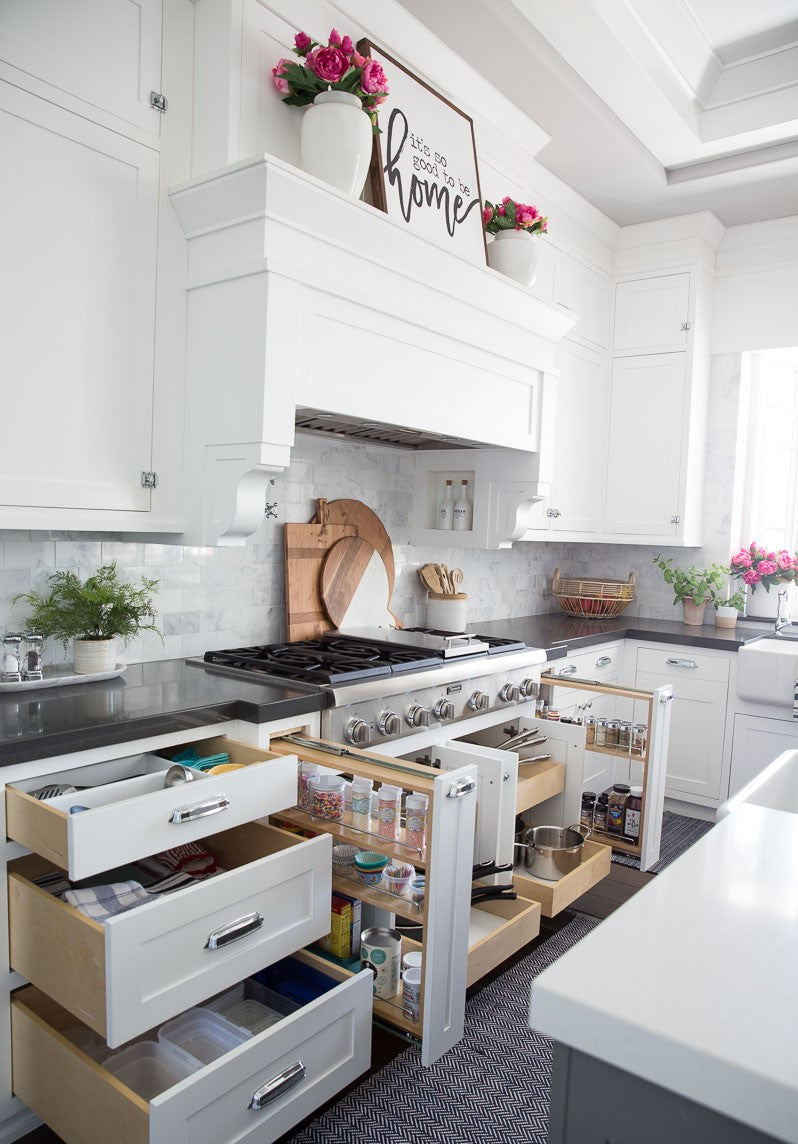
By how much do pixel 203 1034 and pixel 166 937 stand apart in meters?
0.43

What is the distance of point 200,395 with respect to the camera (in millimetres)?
2037

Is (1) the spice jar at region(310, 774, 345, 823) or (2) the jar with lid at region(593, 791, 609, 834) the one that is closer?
(1) the spice jar at region(310, 774, 345, 823)

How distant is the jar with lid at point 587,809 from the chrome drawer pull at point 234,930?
5.51 ft

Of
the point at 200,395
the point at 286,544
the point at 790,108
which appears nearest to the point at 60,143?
the point at 200,395

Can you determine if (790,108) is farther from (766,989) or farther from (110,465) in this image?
(766,989)

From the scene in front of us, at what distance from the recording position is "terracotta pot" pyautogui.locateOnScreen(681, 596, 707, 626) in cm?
409

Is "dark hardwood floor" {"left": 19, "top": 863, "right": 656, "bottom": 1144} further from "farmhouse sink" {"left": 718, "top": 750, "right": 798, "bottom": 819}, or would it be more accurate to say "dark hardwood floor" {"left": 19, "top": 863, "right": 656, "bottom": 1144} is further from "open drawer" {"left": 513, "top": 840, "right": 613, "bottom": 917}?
"farmhouse sink" {"left": 718, "top": 750, "right": 798, "bottom": 819}

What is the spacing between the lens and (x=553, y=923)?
264 centimetres

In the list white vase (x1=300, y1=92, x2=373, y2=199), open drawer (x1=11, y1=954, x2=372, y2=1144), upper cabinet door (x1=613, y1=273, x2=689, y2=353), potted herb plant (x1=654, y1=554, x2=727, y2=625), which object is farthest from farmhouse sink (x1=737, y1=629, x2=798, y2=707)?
white vase (x1=300, y1=92, x2=373, y2=199)

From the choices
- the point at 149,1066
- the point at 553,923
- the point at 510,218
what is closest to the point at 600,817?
the point at 553,923

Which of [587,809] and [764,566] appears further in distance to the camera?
[764,566]

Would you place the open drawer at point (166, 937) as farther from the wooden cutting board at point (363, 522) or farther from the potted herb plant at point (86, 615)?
the wooden cutting board at point (363, 522)

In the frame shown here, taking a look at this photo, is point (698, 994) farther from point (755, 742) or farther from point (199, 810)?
point (755, 742)

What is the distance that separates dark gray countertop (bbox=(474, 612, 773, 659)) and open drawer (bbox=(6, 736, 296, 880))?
163 cm
